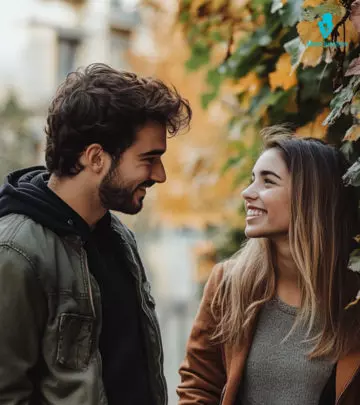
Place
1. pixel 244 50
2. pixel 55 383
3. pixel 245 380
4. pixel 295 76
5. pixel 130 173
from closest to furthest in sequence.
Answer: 1. pixel 55 383
2. pixel 130 173
3. pixel 245 380
4. pixel 295 76
5. pixel 244 50

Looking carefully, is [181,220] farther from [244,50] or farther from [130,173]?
[130,173]

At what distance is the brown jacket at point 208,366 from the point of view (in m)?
3.40

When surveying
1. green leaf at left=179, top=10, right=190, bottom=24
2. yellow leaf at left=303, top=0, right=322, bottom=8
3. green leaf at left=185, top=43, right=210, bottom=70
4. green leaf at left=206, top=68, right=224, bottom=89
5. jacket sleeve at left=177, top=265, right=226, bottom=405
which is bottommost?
jacket sleeve at left=177, top=265, right=226, bottom=405

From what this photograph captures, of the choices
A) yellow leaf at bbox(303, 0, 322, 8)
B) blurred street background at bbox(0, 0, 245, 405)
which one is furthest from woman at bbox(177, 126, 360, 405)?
blurred street background at bbox(0, 0, 245, 405)

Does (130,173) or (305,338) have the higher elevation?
(130,173)

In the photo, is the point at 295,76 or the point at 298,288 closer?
the point at 298,288

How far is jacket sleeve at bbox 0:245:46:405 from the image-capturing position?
8.71 ft

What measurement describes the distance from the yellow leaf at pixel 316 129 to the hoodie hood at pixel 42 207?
123 centimetres

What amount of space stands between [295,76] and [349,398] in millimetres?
1416

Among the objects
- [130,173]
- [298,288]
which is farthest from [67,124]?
[298,288]

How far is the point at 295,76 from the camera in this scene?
12.5ft

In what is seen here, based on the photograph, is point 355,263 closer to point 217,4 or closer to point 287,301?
point 287,301

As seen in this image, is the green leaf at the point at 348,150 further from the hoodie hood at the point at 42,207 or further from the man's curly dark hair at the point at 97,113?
the hoodie hood at the point at 42,207
